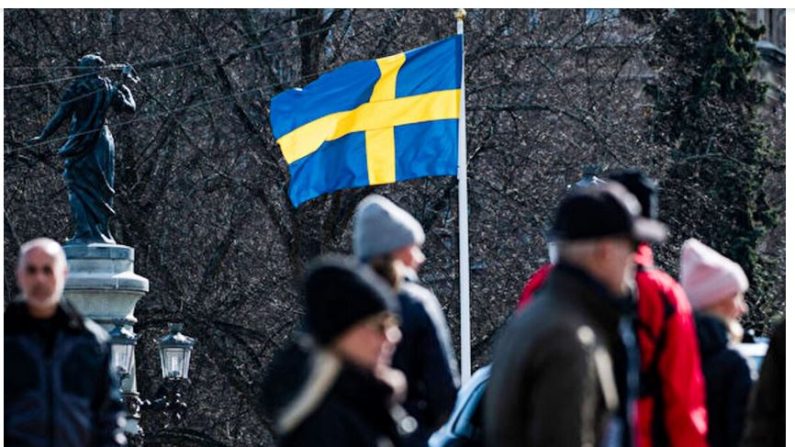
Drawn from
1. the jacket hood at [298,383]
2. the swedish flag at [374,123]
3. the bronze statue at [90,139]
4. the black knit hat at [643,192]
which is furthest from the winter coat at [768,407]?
the bronze statue at [90,139]

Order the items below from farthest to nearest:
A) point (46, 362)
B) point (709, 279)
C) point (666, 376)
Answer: point (709, 279) < point (46, 362) < point (666, 376)

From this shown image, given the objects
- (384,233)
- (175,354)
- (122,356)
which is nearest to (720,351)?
(384,233)

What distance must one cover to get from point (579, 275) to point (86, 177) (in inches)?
602

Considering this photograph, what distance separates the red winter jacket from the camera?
26.8ft

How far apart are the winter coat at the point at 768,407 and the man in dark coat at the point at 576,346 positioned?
1.07 metres

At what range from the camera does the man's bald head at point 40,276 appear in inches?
353

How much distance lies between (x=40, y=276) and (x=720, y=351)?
108 inches

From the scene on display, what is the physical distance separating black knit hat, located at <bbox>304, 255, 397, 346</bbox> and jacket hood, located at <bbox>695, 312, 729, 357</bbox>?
→ 2.71m

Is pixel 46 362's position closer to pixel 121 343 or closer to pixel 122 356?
pixel 121 343

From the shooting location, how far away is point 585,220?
7.30 metres

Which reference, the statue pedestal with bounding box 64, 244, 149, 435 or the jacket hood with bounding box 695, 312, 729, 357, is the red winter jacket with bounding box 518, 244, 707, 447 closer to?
the jacket hood with bounding box 695, 312, 729, 357

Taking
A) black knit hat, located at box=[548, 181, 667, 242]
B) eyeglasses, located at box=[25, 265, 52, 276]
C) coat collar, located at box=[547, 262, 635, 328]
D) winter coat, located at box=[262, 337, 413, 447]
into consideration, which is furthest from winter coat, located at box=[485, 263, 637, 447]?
eyeglasses, located at box=[25, 265, 52, 276]

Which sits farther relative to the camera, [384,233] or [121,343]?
[121,343]

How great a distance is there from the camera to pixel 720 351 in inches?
364
